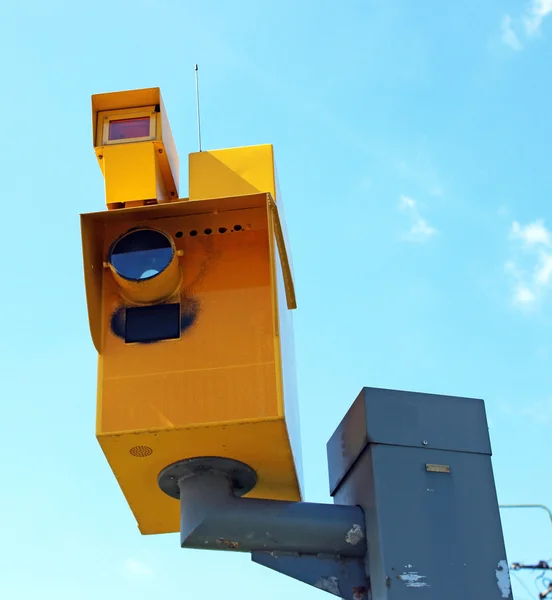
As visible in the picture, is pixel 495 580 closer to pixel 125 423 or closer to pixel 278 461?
pixel 278 461

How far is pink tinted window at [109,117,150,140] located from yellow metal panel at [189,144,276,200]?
362 millimetres

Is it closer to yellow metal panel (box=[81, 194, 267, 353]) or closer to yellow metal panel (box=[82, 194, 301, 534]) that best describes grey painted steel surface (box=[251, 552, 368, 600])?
yellow metal panel (box=[82, 194, 301, 534])

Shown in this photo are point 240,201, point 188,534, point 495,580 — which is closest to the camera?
point 495,580

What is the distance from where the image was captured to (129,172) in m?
6.09

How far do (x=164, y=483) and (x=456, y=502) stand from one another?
68.9 inches

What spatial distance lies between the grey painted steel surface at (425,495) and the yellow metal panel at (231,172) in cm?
156

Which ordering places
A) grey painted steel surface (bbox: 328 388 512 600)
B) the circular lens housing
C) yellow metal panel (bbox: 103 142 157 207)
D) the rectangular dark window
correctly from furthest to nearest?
yellow metal panel (bbox: 103 142 157 207) < the circular lens housing < the rectangular dark window < grey painted steel surface (bbox: 328 388 512 600)

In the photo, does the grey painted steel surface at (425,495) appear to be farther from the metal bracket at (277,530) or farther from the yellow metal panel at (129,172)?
the yellow metal panel at (129,172)

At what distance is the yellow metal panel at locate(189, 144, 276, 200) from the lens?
6.06 m

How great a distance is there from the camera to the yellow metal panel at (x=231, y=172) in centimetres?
606

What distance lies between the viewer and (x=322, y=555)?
18.2 feet

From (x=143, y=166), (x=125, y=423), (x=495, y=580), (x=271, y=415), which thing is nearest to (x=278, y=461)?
(x=271, y=415)

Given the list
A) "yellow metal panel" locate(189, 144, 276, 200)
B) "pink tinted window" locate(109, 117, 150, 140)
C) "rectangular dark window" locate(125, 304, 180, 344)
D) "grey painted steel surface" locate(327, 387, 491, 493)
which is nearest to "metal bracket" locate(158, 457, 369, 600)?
"grey painted steel surface" locate(327, 387, 491, 493)

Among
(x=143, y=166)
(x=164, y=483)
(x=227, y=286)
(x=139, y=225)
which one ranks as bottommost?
(x=164, y=483)
